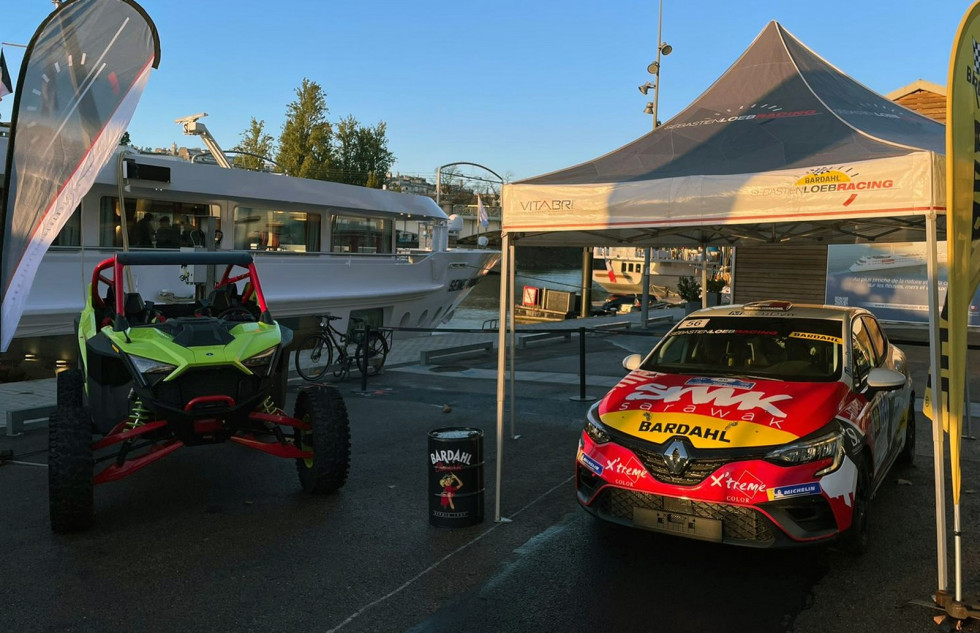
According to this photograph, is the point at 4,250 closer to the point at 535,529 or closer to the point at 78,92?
the point at 78,92

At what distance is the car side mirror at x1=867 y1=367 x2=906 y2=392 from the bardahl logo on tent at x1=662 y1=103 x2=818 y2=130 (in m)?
2.56

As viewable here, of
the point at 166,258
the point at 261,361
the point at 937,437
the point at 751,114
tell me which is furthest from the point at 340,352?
the point at 937,437

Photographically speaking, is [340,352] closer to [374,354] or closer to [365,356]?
[374,354]

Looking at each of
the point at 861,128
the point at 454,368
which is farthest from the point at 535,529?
the point at 454,368

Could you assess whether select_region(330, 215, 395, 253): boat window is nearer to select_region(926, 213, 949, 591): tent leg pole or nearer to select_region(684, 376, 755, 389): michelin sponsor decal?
select_region(684, 376, 755, 389): michelin sponsor decal

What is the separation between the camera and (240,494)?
6.20 metres

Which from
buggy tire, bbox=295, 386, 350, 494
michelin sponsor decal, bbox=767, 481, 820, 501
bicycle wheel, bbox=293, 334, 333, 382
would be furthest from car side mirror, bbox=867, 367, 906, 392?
bicycle wheel, bbox=293, 334, 333, 382

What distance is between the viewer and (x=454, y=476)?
5328 millimetres

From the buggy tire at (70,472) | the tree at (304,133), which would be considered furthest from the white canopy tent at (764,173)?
the tree at (304,133)

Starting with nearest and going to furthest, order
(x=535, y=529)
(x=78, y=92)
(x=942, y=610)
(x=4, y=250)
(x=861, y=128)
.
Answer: (x=942, y=610) → (x=535, y=529) → (x=861, y=128) → (x=4, y=250) → (x=78, y=92)

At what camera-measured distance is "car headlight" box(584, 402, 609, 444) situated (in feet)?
15.9

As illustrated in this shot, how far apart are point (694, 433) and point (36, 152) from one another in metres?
6.11

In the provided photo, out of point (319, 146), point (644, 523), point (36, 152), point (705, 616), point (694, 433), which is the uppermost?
point (319, 146)

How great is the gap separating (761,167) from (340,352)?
8845 millimetres
